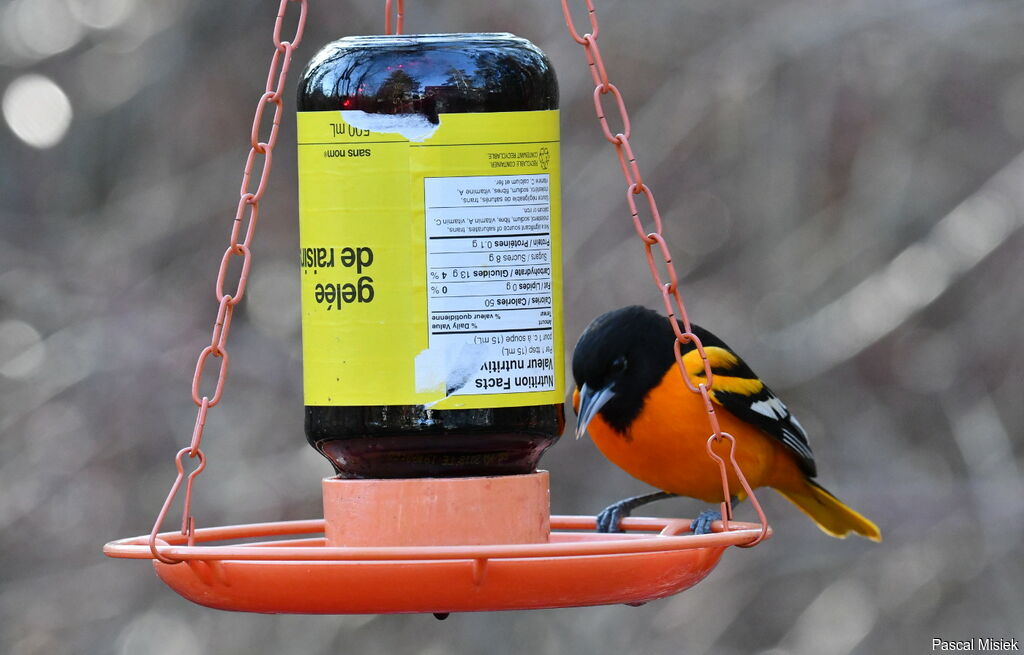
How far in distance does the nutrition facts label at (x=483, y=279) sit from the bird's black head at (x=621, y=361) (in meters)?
1.39

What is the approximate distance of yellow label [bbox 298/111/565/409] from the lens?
2373mm

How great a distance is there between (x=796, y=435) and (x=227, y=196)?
2837mm

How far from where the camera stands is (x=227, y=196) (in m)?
6.27

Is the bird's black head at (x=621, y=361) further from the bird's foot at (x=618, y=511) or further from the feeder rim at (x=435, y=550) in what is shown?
the feeder rim at (x=435, y=550)

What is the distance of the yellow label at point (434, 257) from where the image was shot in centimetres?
237

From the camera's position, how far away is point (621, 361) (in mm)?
3930

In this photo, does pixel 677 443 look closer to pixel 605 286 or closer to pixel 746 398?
pixel 746 398

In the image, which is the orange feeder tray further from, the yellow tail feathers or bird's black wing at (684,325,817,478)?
the yellow tail feathers

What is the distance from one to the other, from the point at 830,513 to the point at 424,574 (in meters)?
2.91

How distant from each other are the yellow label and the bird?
1381 mm

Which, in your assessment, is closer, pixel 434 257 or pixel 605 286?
pixel 434 257

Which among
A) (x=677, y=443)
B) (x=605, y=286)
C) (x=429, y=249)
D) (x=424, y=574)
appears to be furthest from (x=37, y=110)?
(x=424, y=574)

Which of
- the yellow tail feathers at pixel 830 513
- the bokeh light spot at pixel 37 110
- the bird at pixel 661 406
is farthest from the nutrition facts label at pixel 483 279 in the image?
the bokeh light spot at pixel 37 110

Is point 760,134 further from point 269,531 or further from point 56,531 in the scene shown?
point 269,531
